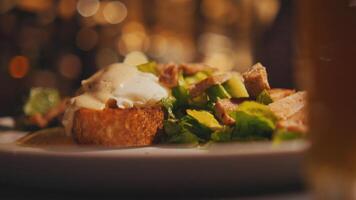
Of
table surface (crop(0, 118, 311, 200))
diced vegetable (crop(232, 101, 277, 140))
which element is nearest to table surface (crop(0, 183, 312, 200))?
table surface (crop(0, 118, 311, 200))

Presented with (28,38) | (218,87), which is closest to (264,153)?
(218,87)

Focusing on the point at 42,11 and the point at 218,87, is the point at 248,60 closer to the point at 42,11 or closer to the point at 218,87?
the point at 42,11

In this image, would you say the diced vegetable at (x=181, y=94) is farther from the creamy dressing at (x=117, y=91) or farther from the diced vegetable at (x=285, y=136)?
the diced vegetable at (x=285, y=136)

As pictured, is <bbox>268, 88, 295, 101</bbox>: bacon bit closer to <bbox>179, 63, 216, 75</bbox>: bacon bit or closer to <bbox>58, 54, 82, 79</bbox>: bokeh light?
<bbox>179, 63, 216, 75</bbox>: bacon bit

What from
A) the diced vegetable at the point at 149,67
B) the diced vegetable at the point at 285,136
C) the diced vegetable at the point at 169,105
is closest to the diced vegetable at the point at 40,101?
the diced vegetable at the point at 149,67

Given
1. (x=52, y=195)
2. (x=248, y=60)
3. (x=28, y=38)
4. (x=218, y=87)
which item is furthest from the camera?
(x=248, y=60)
